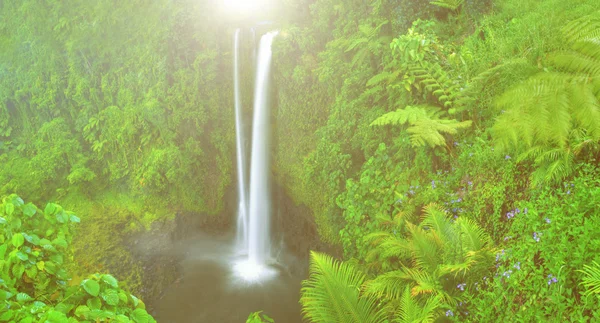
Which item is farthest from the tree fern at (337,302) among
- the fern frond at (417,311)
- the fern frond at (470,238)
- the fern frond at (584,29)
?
the fern frond at (584,29)

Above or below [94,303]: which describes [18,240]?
above

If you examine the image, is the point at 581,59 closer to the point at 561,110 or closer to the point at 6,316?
the point at 561,110

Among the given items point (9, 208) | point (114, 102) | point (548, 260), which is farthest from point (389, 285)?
point (114, 102)

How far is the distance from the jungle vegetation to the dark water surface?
1.50 meters

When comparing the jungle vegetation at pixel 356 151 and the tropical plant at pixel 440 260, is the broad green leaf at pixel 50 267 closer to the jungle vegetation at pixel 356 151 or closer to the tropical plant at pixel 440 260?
the jungle vegetation at pixel 356 151

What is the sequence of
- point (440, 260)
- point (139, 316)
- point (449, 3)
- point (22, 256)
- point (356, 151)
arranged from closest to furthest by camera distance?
point (22, 256), point (139, 316), point (440, 260), point (449, 3), point (356, 151)

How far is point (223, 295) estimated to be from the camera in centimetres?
948

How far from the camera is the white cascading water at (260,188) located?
10445mm

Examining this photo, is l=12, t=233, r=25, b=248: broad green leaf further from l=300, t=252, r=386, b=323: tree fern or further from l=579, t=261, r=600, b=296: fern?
l=579, t=261, r=600, b=296: fern

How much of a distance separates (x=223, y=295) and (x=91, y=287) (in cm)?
760

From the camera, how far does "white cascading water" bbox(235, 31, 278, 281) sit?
10445 mm

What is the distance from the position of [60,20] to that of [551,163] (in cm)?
1627

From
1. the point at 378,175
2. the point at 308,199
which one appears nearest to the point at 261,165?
the point at 308,199

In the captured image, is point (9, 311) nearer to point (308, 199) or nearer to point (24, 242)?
point (24, 242)
